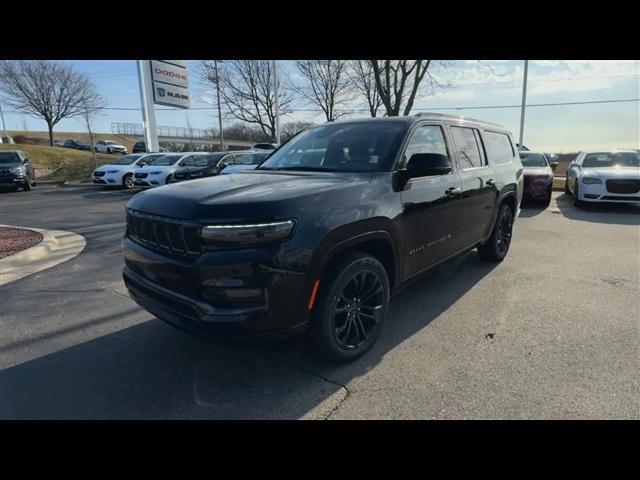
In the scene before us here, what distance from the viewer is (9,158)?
60.4ft

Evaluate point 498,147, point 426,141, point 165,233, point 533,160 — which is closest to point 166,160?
point 533,160

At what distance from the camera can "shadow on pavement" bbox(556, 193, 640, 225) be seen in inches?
355

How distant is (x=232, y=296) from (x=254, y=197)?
25.0 inches

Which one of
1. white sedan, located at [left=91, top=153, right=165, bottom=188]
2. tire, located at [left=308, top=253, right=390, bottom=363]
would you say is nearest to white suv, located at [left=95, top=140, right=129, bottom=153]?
white sedan, located at [left=91, top=153, right=165, bottom=188]

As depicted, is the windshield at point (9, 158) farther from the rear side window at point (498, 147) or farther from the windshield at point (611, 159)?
the windshield at point (611, 159)

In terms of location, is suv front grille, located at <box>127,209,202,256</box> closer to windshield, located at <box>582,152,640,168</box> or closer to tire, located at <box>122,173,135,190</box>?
windshield, located at <box>582,152,640,168</box>

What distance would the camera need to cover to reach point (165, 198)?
106 inches

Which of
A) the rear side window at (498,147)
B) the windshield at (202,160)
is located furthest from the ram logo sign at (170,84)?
the rear side window at (498,147)

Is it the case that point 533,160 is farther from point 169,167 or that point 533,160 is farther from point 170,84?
point 170,84

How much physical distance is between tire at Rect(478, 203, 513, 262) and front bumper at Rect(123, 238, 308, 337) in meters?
3.82
